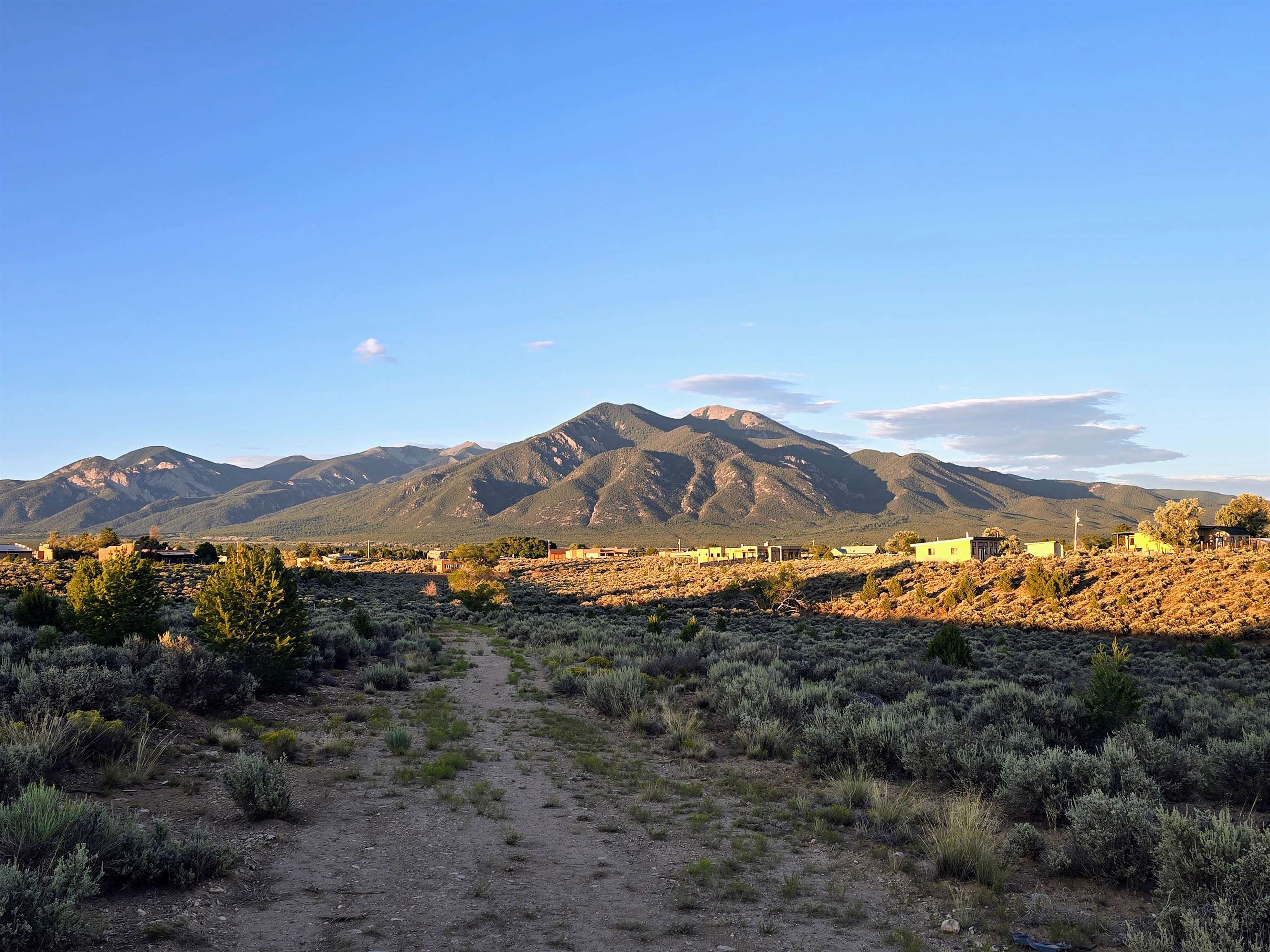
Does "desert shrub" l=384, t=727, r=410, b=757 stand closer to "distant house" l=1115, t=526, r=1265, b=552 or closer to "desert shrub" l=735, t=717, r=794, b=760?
"desert shrub" l=735, t=717, r=794, b=760

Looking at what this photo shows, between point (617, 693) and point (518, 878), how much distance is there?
377 inches

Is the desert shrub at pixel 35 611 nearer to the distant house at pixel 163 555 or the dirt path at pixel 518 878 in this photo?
the dirt path at pixel 518 878

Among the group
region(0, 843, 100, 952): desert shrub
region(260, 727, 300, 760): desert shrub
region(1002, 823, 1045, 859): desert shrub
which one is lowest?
region(260, 727, 300, 760): desert shrub

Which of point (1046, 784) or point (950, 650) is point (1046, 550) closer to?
point (950, 650)

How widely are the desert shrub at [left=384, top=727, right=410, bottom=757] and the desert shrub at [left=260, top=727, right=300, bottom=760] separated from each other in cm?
143

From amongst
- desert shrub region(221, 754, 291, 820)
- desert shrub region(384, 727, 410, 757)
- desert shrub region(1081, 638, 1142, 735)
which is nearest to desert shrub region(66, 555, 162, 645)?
desert shrub region(384, 727, 410, 757)

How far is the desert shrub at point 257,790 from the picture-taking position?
28.6 feet

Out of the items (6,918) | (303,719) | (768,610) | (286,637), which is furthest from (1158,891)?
(768,610)

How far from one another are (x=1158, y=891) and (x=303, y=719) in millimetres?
14124

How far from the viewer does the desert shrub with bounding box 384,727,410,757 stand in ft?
42.1

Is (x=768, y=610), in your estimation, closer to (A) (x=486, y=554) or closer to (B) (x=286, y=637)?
(B) (x=286, y=637)

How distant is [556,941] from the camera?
6.10m

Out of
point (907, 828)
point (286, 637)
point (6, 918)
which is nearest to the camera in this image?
point (6, 918)

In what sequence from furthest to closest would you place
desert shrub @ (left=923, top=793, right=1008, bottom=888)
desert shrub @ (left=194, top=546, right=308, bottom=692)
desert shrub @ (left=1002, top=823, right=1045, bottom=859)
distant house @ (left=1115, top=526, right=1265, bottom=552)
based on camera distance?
1. distant house @ (left=1115, top=526, right=1265, bottom=552)
2. desert shrub @ (left=194, top=546, right=308, bottom=692)
3. desert shrub @ (left=1002, top=823, right=1045, bottom=859)
4. desert shrub @ (left=923, top=793, right=1008, bottom=888)
